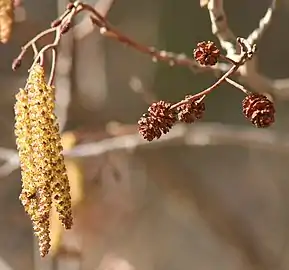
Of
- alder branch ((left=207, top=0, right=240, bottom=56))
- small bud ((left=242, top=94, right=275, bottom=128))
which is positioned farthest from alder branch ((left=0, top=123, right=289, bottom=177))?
small bud ((left=242, top=94, right=275, bottom=128))

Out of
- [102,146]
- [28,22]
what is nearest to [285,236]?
[102,146]

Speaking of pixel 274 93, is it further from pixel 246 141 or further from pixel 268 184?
pixel 268 184

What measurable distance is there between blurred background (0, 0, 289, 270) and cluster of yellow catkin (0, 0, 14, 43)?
0.48 m

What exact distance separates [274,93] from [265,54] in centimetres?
39

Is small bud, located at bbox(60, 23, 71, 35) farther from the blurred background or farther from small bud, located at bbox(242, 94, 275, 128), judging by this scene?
the blurred background

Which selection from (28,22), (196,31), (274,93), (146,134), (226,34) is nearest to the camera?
(146,134)

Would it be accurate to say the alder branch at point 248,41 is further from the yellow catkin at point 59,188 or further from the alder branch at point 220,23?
the yellow catkin at point 59,188

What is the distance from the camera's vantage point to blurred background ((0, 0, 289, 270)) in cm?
102

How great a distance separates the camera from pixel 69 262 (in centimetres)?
97

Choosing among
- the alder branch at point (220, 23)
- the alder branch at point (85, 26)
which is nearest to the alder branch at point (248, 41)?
the alder branch at point (220, 23)

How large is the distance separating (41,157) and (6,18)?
11 cm

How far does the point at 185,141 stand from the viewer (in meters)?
0.89

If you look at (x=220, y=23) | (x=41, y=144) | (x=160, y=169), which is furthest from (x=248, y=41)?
(x=160, y=169)

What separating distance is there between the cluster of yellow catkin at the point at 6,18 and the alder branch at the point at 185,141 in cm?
32
